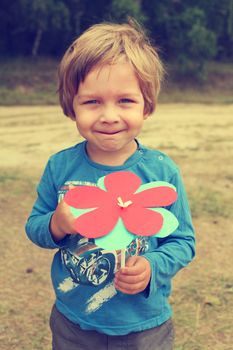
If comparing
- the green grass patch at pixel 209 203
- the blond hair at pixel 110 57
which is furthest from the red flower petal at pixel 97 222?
the green grass patch at pixel 209 203

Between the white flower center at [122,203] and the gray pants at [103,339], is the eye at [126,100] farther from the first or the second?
the gray pants at [103,339]

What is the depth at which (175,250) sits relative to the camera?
5.66 ft

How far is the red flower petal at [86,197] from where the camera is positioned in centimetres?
151

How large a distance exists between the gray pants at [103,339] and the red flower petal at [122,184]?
0.51 meters

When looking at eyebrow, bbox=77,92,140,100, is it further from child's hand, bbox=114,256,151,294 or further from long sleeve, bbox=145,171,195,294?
child's hand, bbox=114,256,151,294

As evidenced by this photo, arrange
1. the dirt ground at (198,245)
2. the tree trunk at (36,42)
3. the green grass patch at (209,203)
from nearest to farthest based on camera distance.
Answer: the dirt ground at (198,245) < the green grass patch at (209,203) < the tree trunk at (36,42)

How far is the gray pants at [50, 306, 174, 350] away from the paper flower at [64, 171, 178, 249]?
18.6 inches

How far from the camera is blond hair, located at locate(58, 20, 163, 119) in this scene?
5.28 ft

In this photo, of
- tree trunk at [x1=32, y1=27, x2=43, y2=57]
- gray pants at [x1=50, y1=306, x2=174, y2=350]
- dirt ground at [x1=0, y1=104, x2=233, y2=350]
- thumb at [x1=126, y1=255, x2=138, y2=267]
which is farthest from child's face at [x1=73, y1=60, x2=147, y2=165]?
tree trunk at [x1=32, y1=27, x2=43, y2=57]

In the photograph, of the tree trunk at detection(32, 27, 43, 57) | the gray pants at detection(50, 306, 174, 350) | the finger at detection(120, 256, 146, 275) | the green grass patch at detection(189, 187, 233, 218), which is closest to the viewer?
the finger at detection(120, 256, 146, 275)

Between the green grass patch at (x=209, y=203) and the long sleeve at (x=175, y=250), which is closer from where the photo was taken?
the long sleeve at (x=175, y=250)

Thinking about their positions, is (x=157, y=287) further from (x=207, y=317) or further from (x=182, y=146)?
(x=182, y=146)

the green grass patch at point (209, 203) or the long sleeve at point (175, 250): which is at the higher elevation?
the long sleeve at point (175, 250)

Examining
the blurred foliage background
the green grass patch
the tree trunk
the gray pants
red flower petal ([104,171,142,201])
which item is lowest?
the tree trunk
